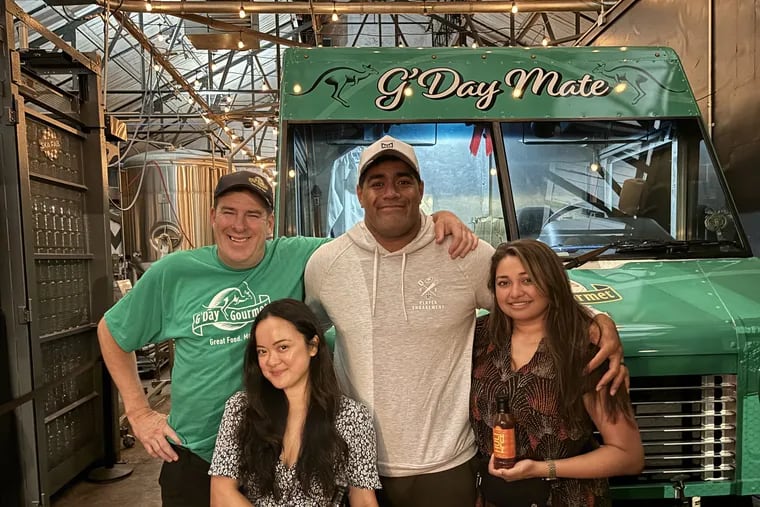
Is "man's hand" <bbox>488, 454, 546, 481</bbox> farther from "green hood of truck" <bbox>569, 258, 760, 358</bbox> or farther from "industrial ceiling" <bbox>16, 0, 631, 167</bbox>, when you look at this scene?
"industrial ceiling" <bbox>16, 0, 631, 167</bbox>

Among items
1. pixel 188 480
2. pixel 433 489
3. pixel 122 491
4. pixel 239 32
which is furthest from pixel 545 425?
pixel 239 32

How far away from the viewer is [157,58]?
8.30 meters

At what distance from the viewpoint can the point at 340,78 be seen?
3.59 m

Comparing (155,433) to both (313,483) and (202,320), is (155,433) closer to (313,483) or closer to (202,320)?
(202,320)

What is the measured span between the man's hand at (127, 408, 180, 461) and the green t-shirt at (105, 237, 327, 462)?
45mm

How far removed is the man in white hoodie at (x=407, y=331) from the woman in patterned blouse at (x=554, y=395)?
161 mm

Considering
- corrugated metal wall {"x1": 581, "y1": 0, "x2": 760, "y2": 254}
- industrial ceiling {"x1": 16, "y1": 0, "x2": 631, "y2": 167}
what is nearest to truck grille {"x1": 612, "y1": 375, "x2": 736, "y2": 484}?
corrugated metal wall {"x1": 581, "y1": 0, "x2": 760, "y2": 254}

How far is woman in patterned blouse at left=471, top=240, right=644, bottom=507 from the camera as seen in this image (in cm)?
199

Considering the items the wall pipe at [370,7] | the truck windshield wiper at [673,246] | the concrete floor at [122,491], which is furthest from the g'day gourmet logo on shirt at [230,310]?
the wall pipe at [370,7]

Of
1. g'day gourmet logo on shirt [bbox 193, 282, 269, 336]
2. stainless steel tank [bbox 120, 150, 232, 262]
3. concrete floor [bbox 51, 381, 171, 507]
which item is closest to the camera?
g'day gourmet logo on shirt [bbox 193, 282, 269, 336]

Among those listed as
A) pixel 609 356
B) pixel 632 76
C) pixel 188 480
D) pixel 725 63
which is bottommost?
pixel 188 480

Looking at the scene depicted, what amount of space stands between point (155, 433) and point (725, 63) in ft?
16.1

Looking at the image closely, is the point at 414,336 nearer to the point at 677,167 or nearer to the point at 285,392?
the point at 285,392

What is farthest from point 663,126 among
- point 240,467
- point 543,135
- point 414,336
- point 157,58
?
point 157,58
